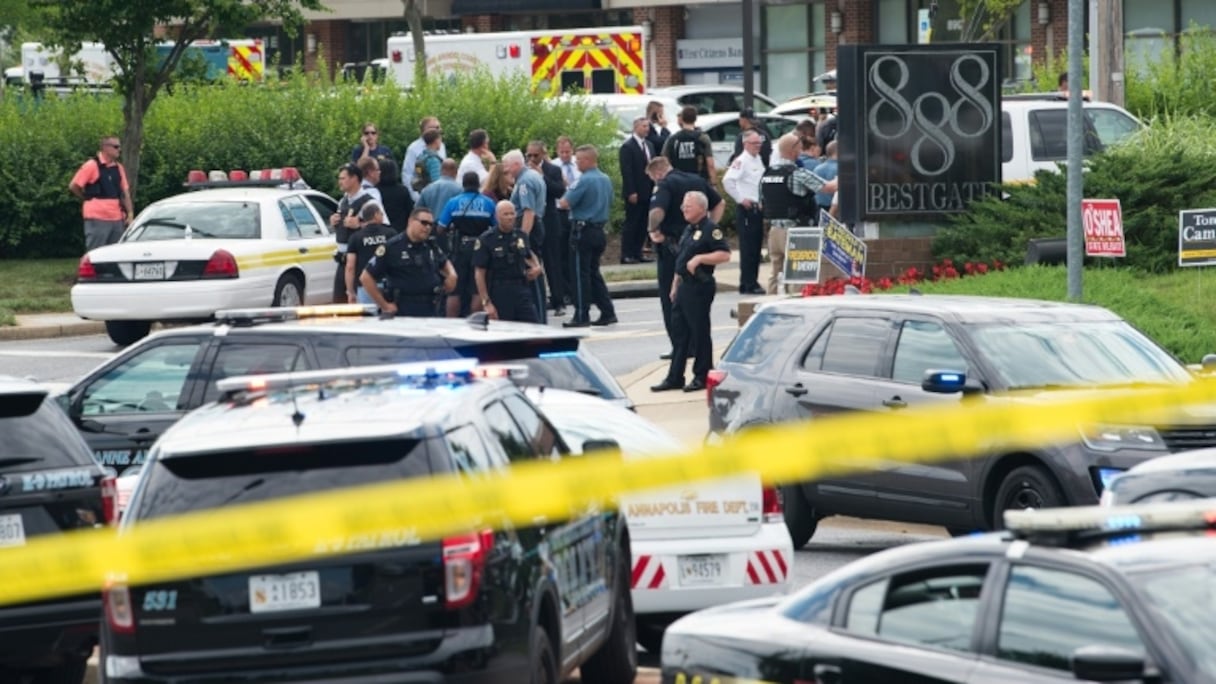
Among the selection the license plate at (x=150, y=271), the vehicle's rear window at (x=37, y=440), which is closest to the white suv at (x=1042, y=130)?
the license plate at (x=150, y=271)

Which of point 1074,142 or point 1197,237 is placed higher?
point 1074,142

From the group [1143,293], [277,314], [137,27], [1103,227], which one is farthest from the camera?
[137,27]

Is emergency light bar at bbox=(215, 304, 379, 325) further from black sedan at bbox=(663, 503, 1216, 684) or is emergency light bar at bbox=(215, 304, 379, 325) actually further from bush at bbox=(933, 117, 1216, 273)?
bush at bbox=(933, 117, 1216, 273)

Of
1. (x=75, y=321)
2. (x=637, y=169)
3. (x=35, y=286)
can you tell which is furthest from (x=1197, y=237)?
(x=35, y=286)

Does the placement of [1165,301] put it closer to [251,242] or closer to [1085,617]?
[251,242]

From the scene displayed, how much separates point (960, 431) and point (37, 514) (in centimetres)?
614

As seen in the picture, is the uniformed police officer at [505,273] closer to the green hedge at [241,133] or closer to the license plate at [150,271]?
the license plate at [150,271]

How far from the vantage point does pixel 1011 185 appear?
921 inches

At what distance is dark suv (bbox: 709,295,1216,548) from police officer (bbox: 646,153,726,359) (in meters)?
6.56

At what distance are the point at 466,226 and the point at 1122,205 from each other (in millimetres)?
6057

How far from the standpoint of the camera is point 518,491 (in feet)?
30.2

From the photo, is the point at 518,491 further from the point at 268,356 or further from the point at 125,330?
the point at 125,330

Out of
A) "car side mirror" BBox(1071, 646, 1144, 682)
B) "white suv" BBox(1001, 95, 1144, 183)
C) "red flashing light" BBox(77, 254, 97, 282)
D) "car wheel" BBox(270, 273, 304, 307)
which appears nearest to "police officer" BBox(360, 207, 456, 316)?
"car wheel" BBox(270, 273, 304, 307)

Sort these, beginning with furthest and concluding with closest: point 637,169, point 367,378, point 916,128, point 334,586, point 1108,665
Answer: point 637,169 → point 916,128 → point 367,378 → point 334,586 → point 1108,665
